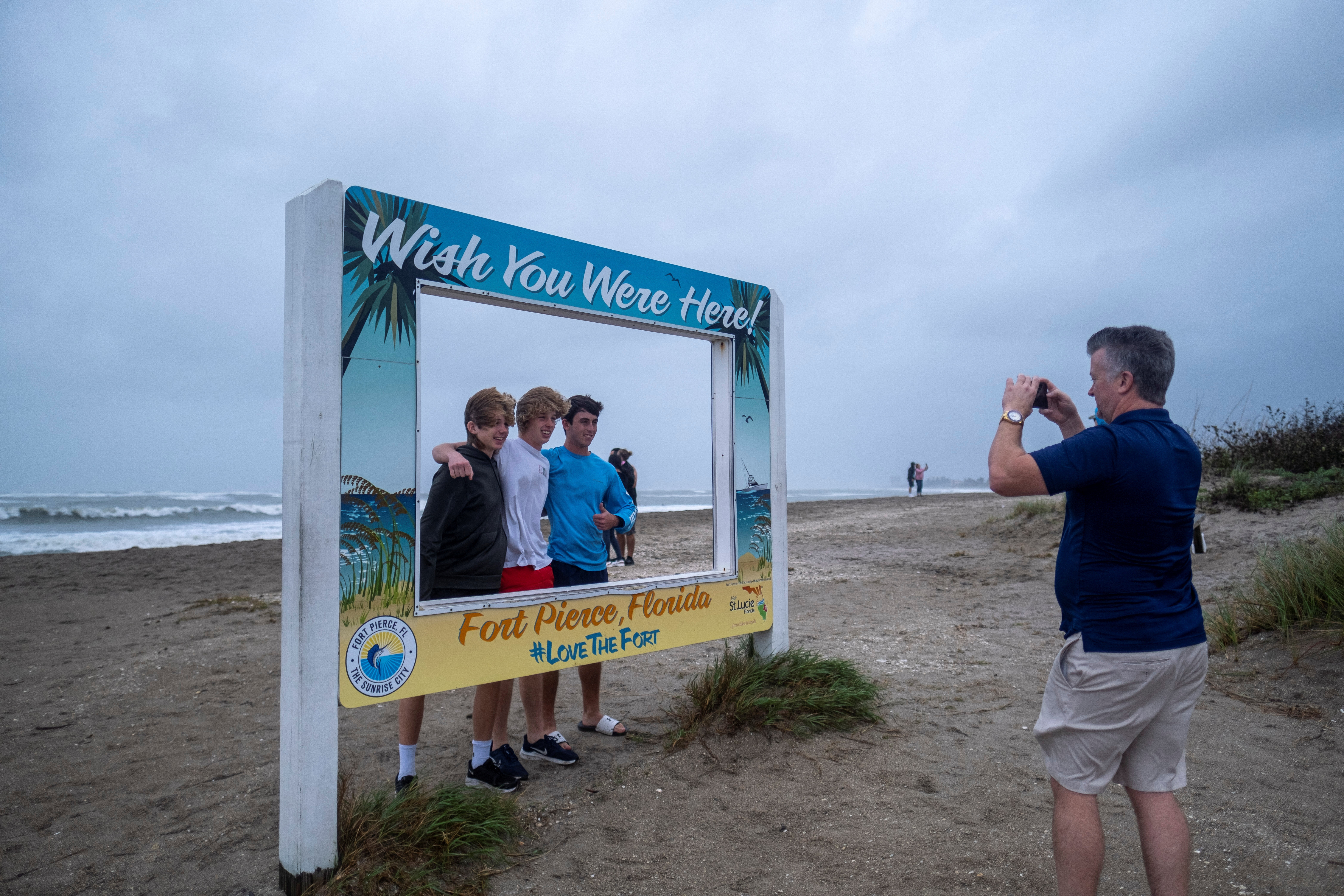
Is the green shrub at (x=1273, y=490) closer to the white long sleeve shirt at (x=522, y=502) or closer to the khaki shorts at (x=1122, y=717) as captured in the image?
the khaki shorts at (x=1122, y=717)

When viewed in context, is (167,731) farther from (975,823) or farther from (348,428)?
(975,823)

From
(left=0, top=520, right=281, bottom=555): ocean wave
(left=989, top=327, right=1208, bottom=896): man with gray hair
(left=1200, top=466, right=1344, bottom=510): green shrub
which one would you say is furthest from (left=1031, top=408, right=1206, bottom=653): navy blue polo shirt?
(left=0, top=520, right=281, bottom=555): ocean wave

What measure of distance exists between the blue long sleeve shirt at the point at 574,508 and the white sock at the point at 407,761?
1.13 metres

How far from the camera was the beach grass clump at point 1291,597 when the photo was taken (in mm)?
5082

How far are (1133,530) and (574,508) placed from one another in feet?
8.75

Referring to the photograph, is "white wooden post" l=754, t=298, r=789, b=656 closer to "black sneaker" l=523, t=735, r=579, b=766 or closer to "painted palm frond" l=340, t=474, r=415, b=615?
"black sneaker" l=523, t=735, r=579, b=766

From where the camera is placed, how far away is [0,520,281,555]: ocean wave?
668 inches

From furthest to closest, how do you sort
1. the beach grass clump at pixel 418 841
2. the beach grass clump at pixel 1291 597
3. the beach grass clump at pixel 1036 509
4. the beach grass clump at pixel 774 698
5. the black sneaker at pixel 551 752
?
1. the beach grass clump at pixel 1036 509
2. the beach grass clump at pixel 1291 597
3. the beach grass clump at pixel 774 698
4. the black sneaker at pixel 551 752
5. the beach grass clump at pixel 418 841

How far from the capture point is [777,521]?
486 centimetres

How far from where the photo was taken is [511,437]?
384 cm

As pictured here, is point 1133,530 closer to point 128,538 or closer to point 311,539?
point 311,539

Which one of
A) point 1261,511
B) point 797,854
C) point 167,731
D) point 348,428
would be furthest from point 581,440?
point 1261,511

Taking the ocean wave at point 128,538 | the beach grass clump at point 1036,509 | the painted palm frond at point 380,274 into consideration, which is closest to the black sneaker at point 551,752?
the painted palm frond at point 380,274

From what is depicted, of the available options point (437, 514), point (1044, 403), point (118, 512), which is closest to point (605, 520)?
point (437, 514)
